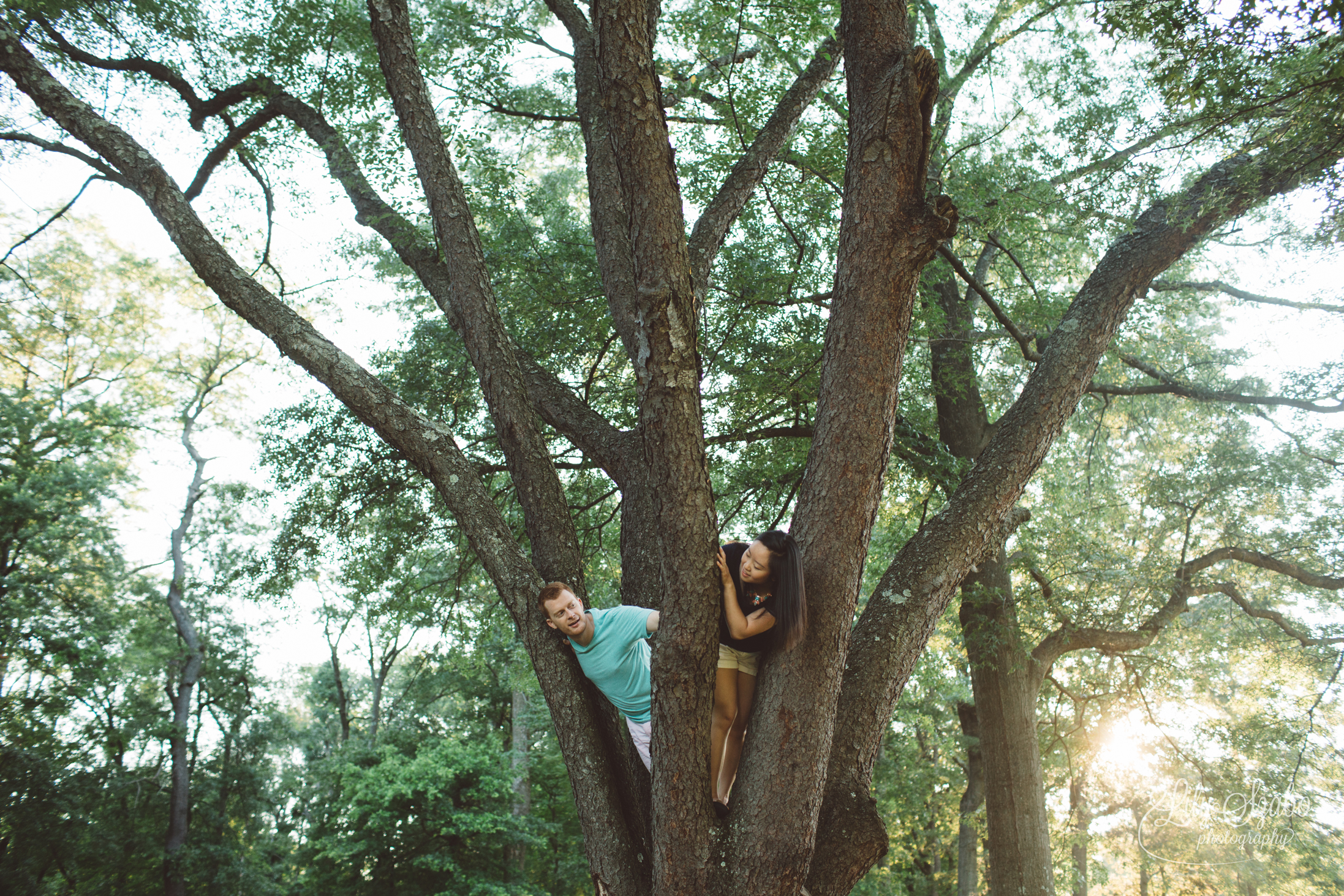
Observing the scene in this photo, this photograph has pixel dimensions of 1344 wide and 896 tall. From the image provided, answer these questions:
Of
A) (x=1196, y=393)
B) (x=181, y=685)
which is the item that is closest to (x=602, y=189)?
(x=1196, y=393)

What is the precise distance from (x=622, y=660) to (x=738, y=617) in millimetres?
773

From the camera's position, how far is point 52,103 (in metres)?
3.93

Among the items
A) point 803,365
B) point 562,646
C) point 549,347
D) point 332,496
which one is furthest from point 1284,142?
point 332,496

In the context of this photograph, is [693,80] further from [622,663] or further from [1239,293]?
[1239,293]

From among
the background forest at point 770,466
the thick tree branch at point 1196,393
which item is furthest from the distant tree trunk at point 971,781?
the thick tree branch at point 1196,393

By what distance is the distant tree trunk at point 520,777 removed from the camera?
14.9 m

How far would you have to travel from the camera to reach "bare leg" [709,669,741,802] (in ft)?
9.75

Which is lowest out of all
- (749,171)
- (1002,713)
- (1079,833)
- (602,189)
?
(1079,833)

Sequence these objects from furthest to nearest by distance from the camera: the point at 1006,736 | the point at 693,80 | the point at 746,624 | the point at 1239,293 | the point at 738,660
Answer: the point at 1239,293
the point at 1006,736
the point at 693,80
the point at 738,660
the point at 746,624

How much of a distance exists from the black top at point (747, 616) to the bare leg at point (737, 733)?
16cm

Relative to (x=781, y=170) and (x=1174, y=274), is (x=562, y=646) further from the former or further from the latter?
(x=1174, y=274)

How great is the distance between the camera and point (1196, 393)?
25.7ft

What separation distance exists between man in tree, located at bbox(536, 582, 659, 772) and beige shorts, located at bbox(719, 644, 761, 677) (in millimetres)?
Result: 395

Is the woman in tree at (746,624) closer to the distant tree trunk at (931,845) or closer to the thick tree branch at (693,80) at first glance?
the thick tree branch at (693,80)
